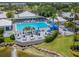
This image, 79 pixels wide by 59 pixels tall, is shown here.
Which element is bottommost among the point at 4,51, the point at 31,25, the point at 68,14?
the point at 4,51

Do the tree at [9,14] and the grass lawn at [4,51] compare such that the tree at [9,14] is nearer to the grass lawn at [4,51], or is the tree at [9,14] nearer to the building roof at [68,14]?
the grass lawn at [4,51]

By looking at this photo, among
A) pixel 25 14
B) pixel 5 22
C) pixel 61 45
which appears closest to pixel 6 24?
pixel 5 22

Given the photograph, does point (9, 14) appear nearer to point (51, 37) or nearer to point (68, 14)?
point (51, 37)

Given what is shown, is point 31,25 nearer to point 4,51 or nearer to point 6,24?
point 6,24

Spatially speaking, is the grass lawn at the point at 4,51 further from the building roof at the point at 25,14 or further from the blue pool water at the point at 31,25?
the building roof at the point at 25,14

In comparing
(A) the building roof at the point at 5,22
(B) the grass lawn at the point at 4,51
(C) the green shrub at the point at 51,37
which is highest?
(A) the building roof at the point at 5,22

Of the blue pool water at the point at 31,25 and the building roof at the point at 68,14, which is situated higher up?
the building roof at the point at 68,14

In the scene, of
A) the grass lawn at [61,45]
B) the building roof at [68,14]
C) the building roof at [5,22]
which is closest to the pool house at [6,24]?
the building roof at [5,22]

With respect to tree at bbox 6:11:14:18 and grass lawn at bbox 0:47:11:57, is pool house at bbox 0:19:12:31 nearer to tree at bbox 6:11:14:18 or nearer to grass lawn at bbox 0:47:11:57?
tree at bbox 6:11:14:18

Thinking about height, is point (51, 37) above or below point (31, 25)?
below

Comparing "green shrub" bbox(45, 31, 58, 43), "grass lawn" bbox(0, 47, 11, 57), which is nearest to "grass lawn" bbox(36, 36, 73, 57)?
"green shrub" bbox(45, 31, 58, 43)
